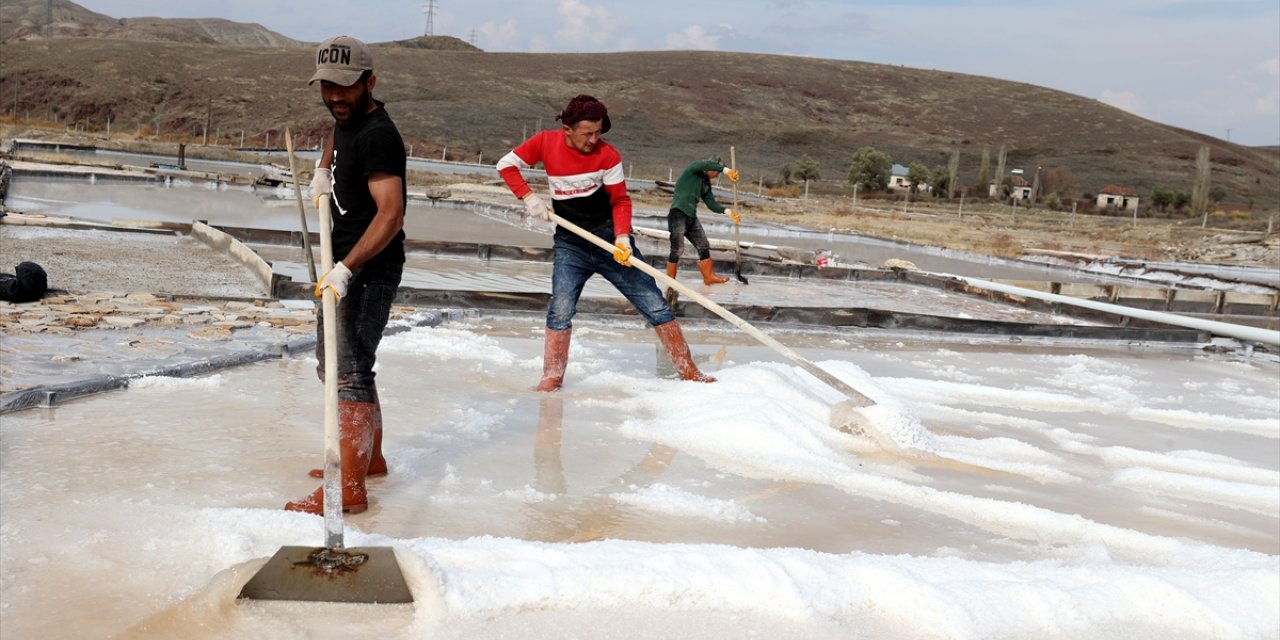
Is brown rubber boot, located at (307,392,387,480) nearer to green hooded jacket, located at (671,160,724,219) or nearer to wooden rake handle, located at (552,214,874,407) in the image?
wooden rake handle, located at (552,214,874,407)

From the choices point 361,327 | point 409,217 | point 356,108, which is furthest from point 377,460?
point 409,217

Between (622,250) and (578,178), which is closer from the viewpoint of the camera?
(622,250)

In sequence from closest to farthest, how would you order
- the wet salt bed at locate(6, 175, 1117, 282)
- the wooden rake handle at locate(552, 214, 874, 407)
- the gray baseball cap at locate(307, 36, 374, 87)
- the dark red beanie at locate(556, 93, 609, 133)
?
the gray baseball cap at locate(307, 36, 374, 87), the wooden rake handle at locate(552, 214, 874, 407), the dark red beanie at locate(556, 93, 609, 133), the wet salt bed at locate(6, 175, 1117, 282)

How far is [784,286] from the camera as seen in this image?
12695 millimetres

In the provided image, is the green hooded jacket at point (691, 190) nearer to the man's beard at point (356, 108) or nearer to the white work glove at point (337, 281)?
the man's beard at point (356, 108)

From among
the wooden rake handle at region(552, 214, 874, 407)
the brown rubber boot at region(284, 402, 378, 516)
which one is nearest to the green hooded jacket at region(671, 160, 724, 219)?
the wooden rake handle at region(552, 214, 874, 407)

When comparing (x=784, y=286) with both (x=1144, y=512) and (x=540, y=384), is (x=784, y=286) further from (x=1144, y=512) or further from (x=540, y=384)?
(x=1144, y=512)

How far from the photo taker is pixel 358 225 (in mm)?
3467

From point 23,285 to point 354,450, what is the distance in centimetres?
465

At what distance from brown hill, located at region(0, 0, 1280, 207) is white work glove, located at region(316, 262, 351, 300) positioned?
166 ft

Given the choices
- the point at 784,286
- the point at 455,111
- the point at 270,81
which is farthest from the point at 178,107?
the point at 784,286

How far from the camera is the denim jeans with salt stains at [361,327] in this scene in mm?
3428

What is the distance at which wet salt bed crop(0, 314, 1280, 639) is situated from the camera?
2.75 m

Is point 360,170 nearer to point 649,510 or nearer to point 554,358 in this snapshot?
point 649,510
